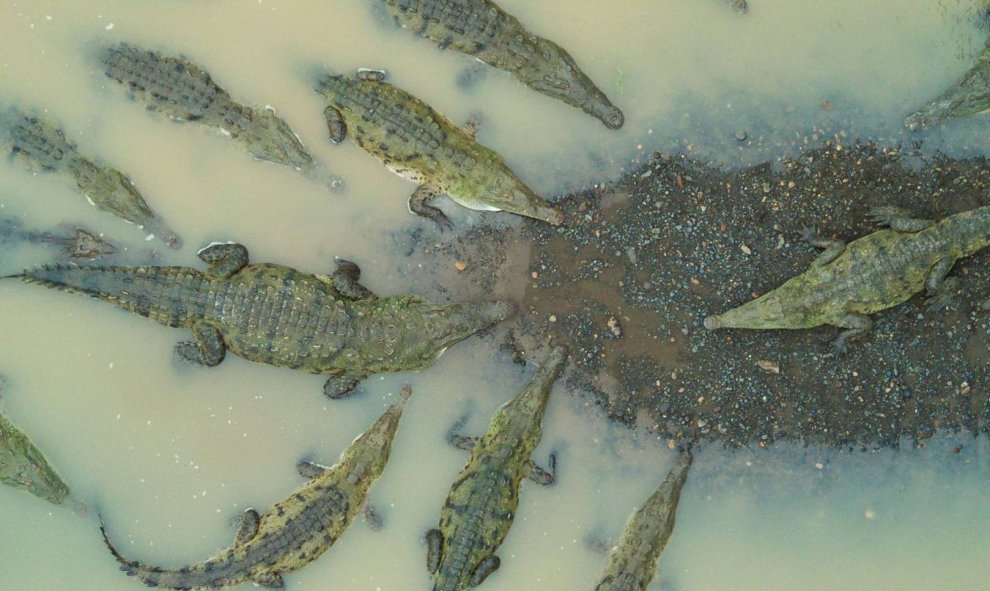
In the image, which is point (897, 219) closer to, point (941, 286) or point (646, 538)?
point (941, 286)

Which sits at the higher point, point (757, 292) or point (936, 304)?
point (936, 304)

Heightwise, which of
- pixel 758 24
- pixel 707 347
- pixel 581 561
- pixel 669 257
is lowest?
pixel 581 561

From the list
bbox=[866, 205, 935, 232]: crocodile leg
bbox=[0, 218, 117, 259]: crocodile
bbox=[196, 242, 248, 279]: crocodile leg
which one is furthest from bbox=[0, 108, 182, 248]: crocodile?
bbox=[866, 205, 935, 232]: crocodile leg

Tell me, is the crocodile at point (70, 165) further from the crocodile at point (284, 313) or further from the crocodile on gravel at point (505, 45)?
the crocodile on gravel at point (505, 45)

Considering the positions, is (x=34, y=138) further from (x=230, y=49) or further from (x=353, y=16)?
(x=353, y=16)

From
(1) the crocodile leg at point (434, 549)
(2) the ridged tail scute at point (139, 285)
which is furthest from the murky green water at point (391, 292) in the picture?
(2) the ridged tail scute at point (139, 285)

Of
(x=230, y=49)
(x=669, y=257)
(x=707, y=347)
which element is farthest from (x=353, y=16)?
(x=707, y=347)
